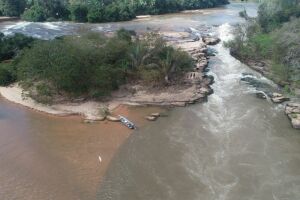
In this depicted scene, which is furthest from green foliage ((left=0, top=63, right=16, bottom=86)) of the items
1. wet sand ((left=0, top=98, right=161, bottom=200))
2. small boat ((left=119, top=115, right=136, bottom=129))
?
small boat ((left=119, top=115, right=136, bottom=129))

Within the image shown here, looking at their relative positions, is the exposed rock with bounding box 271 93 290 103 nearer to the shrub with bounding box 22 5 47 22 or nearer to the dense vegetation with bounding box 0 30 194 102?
the dense vegetation with bounding box 0 30 194 102

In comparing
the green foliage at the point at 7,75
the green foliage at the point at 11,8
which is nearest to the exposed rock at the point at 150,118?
the green foliage at the point at 7,75

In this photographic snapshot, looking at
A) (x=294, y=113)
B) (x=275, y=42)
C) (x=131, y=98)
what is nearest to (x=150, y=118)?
(x=131, y=98)

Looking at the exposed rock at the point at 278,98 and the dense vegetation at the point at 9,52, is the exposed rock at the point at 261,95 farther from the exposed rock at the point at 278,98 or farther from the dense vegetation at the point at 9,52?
the dense vegetation at the point at 9,52

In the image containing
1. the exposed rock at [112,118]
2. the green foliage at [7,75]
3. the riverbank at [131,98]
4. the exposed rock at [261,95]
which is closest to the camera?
the exposed rock at [112,118]

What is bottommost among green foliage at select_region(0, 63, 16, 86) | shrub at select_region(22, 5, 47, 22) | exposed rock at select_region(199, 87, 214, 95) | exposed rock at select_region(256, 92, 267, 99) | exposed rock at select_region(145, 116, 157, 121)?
exposed rock at select_region(145, 116, 157, 121)

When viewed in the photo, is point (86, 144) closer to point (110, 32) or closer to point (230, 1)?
point (110, 32)
